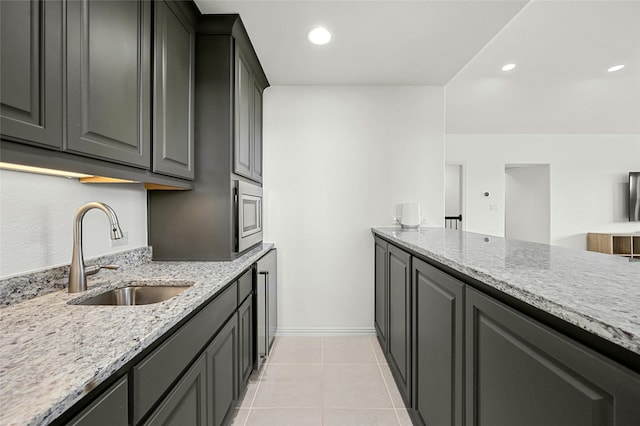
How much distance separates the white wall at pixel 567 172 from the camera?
16.7 feet

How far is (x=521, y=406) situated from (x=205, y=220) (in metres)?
1.68

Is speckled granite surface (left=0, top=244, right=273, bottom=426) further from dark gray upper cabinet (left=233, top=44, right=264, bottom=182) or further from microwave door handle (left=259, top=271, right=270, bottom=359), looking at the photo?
dark gray upper cabinet (left=233, top=44, right=264, bottom=182)

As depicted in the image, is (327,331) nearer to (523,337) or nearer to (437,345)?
(437,345)

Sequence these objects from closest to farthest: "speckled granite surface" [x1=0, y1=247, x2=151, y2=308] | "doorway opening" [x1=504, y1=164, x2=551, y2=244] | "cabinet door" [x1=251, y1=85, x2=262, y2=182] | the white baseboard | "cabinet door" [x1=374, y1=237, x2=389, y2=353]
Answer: "speckled granite surface" [x1=0, y1=247, x2=151, y2=308]
"cabinet door" [x1=374, y1=237, x2=389, y2=353]
"cabinet door" [x1=251, y1=85, x2=262, y2=182]
the white baseboard
"doorway opening" [x1=504, y1=164, x2=551, y2=244]

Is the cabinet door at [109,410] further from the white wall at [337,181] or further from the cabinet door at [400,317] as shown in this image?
the white wall at [337,181]

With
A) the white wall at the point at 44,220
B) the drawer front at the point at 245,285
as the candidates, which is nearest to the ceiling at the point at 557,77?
the drawer front at the point at 245,285

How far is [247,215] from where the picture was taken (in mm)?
2113

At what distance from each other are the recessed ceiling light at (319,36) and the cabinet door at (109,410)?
6.92ft

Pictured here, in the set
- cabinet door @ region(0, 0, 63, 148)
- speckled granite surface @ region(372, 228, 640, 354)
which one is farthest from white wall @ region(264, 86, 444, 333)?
cabinet door @ region(0, 0, 63, 148)

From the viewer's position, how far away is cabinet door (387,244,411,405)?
1.61m

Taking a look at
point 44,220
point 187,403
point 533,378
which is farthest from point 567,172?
point 44,220

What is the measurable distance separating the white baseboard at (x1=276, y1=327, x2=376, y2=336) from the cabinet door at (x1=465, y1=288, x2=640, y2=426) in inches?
74.0

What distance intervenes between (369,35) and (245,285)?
1864mm

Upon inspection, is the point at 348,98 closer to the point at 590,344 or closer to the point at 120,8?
the point at 120,8
